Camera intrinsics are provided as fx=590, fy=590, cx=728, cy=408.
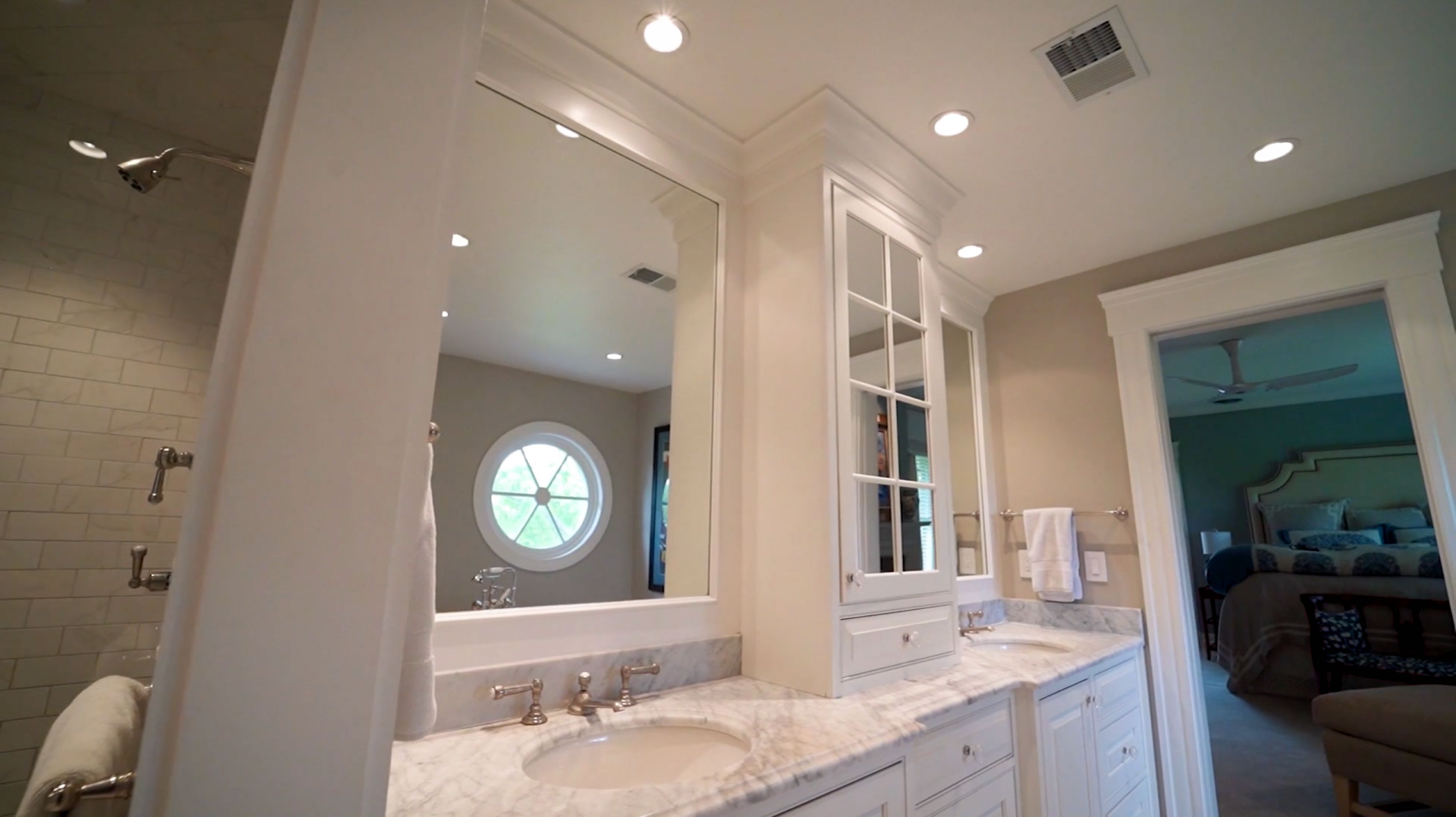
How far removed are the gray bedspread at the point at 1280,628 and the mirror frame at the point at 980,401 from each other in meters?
3.25

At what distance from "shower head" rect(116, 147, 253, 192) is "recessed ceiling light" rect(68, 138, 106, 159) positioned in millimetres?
219

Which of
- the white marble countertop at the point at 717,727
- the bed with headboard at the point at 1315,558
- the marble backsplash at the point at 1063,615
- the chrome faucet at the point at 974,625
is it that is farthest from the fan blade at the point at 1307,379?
the white marble countertop at the point at 717,727

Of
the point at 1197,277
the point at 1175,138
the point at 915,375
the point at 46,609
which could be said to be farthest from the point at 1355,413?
the point at 46,609

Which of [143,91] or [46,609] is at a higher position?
[143,91]

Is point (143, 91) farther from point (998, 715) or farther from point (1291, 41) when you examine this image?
point (1291, 41)

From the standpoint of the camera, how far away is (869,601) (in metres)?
1.58

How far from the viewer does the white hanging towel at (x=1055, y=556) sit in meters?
2.50

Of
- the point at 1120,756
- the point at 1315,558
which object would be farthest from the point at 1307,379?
the point at 1120,756

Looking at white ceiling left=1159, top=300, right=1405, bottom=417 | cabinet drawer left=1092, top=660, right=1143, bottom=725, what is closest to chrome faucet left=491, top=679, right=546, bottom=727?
cabinet drawer left=1092, top=660, right=1143, bottom=725

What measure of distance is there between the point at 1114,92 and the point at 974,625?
1.98 meters

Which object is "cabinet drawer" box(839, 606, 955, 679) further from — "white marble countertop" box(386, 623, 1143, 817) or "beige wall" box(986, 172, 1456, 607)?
"beige wall" box(986, 172, 1456, 607)

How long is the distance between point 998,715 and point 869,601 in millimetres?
459

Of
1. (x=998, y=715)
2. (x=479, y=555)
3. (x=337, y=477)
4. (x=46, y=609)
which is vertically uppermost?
(x=337, y=477)

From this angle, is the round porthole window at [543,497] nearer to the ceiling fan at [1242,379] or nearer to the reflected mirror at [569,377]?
the reflected mirror at [569,377]
